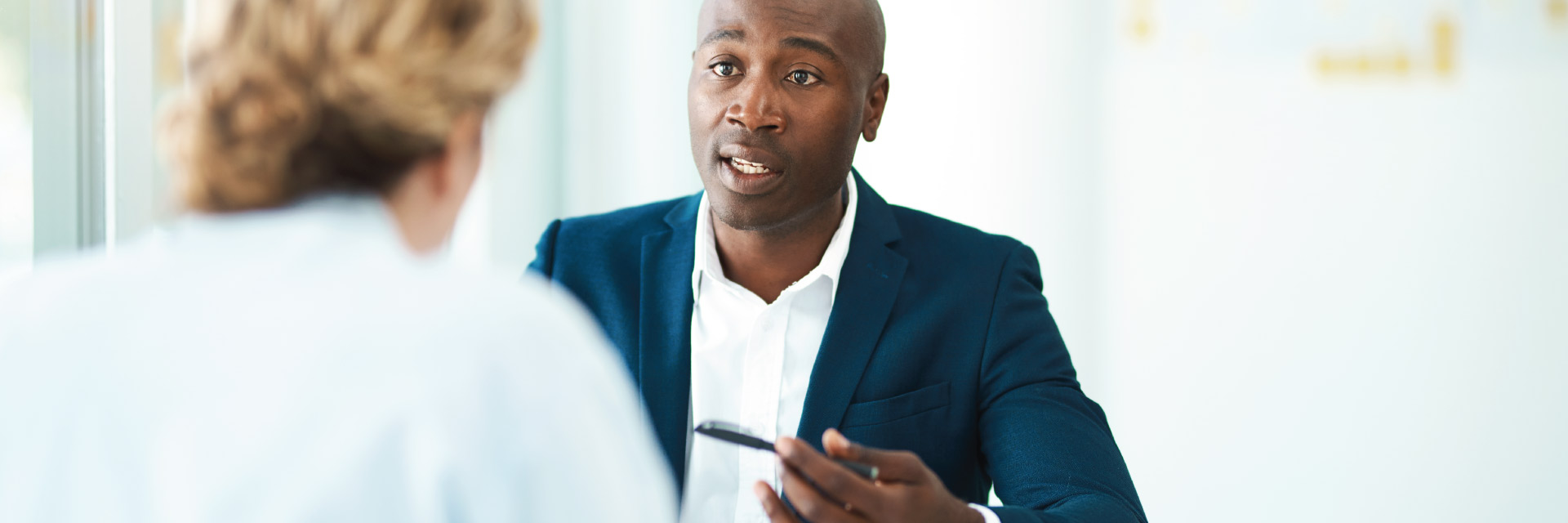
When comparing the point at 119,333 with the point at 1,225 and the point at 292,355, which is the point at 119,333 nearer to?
the point at 292,355

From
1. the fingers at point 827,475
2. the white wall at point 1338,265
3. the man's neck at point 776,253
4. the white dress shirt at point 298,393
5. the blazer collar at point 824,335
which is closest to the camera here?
the white dress shirt at point 298,393

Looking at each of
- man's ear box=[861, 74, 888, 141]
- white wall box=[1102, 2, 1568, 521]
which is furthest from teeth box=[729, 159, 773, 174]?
white wall box=[1102, 2, 1568, 521]

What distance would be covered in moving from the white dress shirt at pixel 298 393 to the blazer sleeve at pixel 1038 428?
2.40 feet

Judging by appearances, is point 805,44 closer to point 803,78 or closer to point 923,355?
point 803,78

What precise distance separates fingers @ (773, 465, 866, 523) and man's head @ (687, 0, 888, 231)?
1.74ft

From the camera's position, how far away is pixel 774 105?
4.89ft

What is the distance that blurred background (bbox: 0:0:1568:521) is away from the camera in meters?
2.55

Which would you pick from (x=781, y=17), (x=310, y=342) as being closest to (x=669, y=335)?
(x=781, y=17)

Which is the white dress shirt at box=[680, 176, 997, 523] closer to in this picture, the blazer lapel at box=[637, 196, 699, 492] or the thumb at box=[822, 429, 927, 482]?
the blazer lapel at box=[637, 196, 699, 492]

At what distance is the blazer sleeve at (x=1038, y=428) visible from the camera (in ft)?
4.46

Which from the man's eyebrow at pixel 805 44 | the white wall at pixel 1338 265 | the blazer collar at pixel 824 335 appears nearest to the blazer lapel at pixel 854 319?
the blazer collar at pixel 824 335

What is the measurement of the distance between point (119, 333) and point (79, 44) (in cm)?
122

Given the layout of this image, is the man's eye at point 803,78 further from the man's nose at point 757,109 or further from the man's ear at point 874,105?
the man's ear at point 874,105

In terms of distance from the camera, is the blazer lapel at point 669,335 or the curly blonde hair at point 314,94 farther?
the blazer lapel at point 669,335
